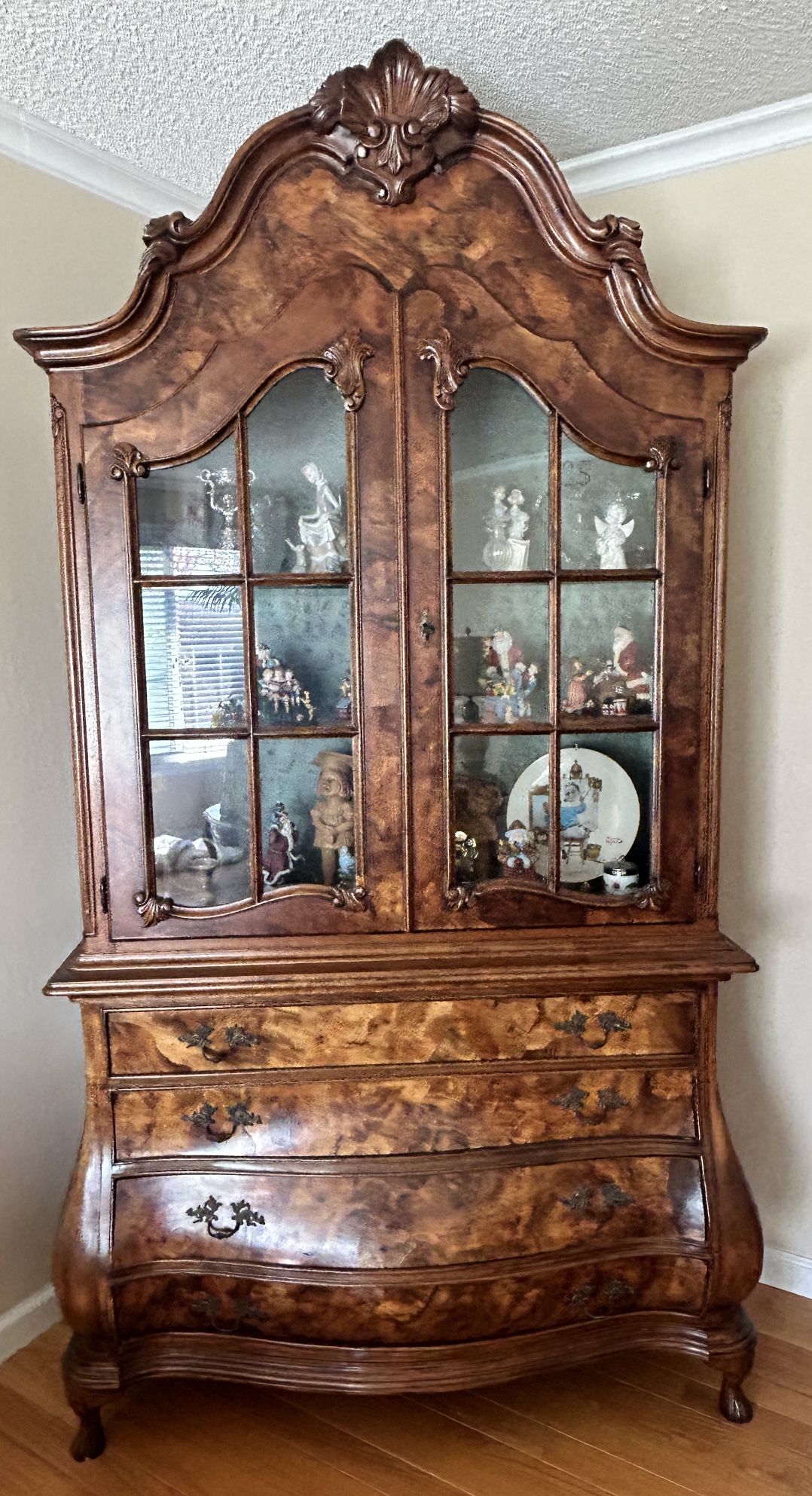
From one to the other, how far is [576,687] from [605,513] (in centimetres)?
31

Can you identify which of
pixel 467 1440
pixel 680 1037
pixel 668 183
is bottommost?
pixel 467 1440

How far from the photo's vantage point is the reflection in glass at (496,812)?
1.67m

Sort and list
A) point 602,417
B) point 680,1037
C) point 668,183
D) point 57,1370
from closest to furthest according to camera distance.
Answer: point 602,417 → point 680,1037 → point 57,1370 → point 668,183

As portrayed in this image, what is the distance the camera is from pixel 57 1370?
1.91 metres

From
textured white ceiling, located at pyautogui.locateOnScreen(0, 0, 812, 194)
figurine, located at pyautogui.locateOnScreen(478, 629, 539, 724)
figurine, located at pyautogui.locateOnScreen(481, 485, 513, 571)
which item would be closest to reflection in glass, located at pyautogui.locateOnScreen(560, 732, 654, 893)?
figurine, located at pyautogui.locateOnScreen(478, 629, 539, 724)

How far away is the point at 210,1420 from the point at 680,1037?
3.78ft

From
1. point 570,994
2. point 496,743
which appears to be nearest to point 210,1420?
point 570,994

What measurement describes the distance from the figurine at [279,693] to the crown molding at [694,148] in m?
1.34

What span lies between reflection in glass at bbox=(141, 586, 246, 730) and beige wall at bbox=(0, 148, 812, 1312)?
493 millimetres

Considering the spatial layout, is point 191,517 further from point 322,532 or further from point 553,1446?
point 553,1446

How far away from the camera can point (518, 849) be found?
1706mm

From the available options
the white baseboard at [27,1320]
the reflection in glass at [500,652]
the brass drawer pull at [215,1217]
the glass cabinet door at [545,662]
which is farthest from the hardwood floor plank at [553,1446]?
the reflection in glass at [500,652]

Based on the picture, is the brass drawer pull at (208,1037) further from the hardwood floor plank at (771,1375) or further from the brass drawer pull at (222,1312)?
the hardwood floor plank at (771,1375)

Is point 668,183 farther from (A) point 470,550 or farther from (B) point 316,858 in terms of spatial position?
(B) point 316,858
